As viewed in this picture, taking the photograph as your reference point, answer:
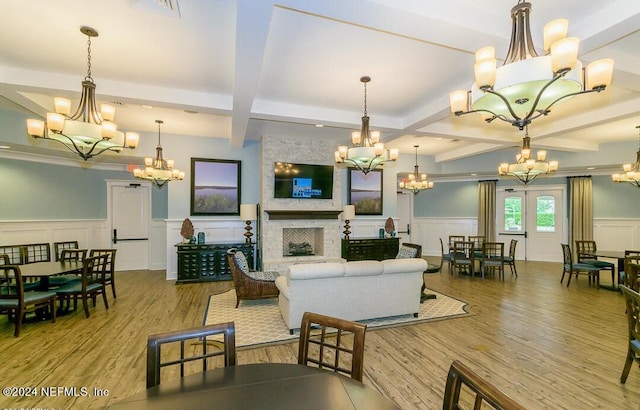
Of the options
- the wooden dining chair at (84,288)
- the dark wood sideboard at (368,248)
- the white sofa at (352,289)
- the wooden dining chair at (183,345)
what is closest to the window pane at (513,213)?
the dark wood sideboard at (368,248)

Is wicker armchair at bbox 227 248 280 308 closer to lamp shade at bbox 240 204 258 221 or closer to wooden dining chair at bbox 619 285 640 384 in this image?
lamp shade at bbox 240 204 258 221

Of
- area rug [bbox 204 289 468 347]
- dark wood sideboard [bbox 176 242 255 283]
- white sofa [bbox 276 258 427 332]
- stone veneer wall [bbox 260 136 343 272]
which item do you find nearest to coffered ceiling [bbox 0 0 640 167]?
stone veneer wall [bbox 260 136 343 272]

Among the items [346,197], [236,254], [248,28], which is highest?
[248,28]

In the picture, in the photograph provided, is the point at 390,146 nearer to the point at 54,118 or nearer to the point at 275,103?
the point at 275,103

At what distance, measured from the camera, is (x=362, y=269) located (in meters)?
3.87

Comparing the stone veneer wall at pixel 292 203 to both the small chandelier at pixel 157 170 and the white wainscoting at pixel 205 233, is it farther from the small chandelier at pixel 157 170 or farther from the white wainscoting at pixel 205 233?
the small chandelier at pixel 157 170

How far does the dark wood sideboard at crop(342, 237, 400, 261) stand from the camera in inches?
296

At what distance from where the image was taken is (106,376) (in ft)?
9.14

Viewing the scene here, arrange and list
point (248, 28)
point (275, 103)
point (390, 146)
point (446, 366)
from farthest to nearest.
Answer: point (390, 146) < point (275, 103) < point (446, 366) < point (248, 28)

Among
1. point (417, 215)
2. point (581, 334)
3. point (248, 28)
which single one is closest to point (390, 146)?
point (417, 215)

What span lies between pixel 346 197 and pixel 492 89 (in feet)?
A: 20.2

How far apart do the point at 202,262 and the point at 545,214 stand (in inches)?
420

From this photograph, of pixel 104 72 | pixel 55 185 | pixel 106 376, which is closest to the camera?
pixel 106 376

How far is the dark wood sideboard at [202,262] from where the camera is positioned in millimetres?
6414
